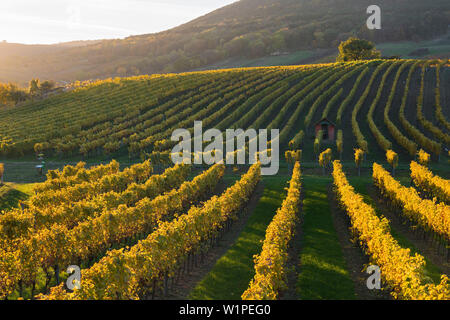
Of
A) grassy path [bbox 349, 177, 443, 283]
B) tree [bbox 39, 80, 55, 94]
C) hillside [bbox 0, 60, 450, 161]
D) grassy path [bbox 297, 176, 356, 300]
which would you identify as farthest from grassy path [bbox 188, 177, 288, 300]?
tree [bbox 39, 80, 55, 94]

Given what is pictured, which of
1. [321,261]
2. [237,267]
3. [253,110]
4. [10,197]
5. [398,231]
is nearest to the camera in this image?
[237,267]

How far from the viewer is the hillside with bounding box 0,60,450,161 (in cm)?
5644

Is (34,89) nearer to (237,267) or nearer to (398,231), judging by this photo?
(237,267)

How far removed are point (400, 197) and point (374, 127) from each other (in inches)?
1262

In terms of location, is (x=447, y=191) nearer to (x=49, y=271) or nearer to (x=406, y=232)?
(x=406, y=232)

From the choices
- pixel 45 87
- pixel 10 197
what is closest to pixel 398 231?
pixel 10 197

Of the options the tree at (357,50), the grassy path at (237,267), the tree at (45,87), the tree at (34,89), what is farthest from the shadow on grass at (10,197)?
the tree at (357,50)

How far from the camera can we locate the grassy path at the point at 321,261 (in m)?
17.5

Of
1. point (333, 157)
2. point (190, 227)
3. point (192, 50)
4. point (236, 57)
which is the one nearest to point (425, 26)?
point (236, 57)

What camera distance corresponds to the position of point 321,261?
20.7 meters

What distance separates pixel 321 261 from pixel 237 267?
4.56 metres

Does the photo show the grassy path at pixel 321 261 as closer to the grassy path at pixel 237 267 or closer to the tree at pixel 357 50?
the grassy path at pixel 237 267

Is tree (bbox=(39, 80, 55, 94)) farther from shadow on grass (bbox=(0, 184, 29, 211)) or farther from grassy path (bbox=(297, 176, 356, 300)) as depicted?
grassy path (bbox=(297, 176, 356, 300))

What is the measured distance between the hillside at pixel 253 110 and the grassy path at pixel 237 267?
23.5m
